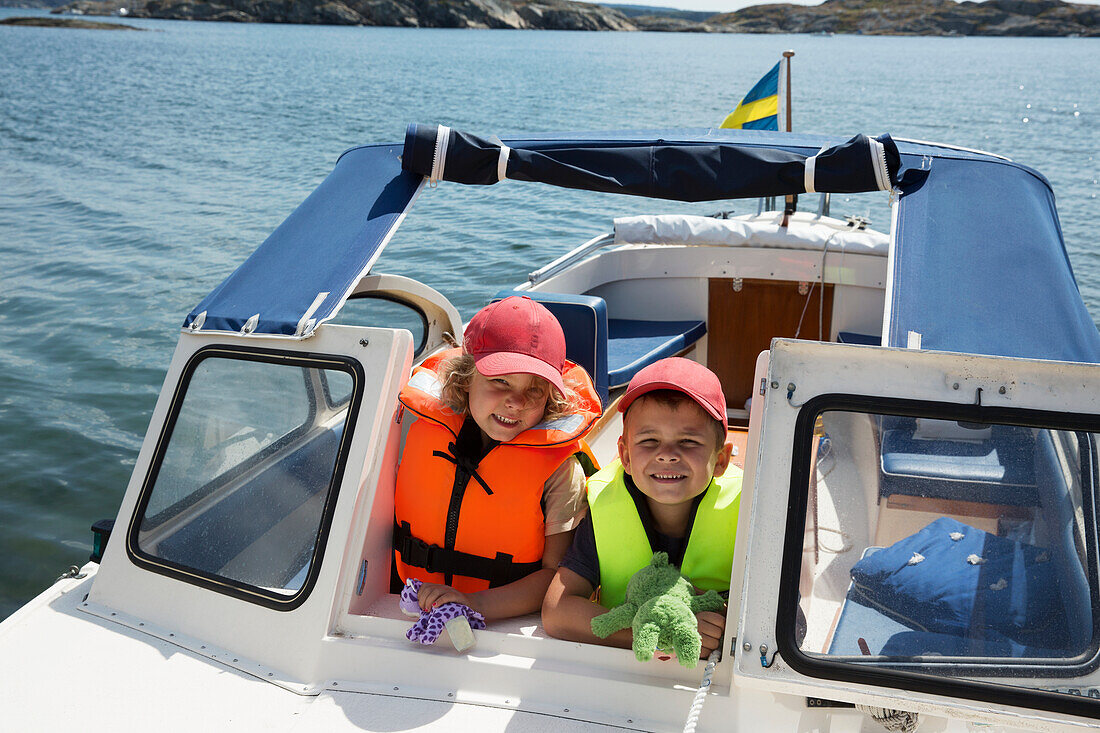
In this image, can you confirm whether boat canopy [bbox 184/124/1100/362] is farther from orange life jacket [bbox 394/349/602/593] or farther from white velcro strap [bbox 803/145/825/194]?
orange life jacket [bbox 394/349/602/593]

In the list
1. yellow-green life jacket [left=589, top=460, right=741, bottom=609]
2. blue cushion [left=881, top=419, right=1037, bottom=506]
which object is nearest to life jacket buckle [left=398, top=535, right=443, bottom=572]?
yellow-green life jacket [left=589, top=460, right=741, bottom=609]

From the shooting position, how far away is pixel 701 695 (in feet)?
Result: 5.39

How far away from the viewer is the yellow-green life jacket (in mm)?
1907

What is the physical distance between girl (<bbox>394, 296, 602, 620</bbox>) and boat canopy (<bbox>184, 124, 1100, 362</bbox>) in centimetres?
43

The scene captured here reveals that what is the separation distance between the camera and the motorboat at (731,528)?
62.5 inches

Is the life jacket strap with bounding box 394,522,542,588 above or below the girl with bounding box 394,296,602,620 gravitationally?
below

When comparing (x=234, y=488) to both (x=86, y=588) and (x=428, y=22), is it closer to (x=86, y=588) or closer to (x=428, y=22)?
(x=86, y=588)

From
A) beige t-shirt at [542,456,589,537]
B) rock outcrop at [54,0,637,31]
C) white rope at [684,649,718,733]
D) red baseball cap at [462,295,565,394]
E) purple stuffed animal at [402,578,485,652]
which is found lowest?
purple stuffed animal at [402,578,485,652]

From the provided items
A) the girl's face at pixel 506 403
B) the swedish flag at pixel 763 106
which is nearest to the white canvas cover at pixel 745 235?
the swedish flag at pixel 763 106

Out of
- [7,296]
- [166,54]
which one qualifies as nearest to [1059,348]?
[7,296]

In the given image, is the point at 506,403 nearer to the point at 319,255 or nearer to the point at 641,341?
the point at 319,255

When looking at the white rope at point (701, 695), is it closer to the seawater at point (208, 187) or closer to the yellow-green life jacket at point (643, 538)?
the yellow-green life jacket at point (643, 538)

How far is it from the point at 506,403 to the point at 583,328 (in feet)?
4.18

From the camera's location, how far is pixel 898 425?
1.66m
